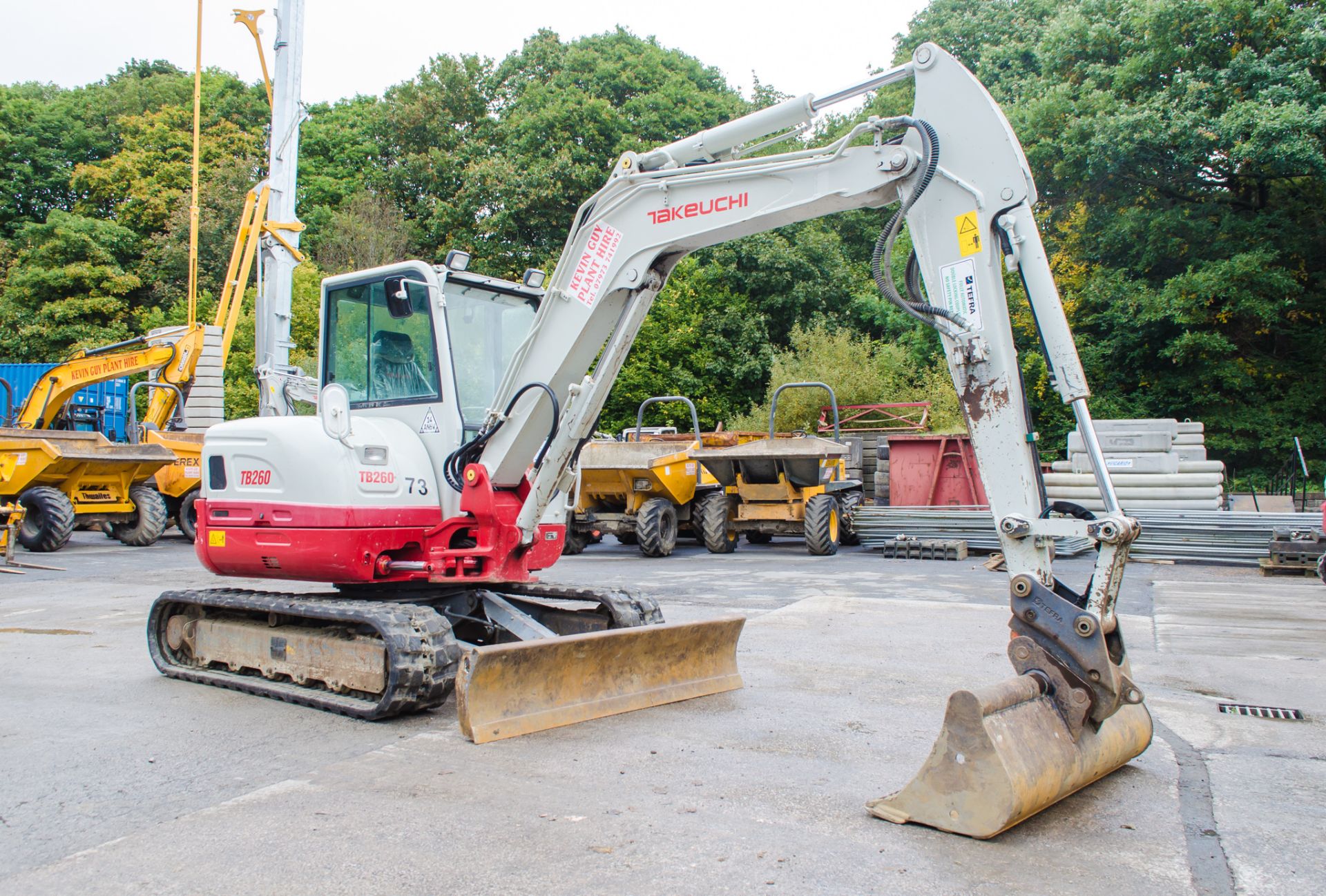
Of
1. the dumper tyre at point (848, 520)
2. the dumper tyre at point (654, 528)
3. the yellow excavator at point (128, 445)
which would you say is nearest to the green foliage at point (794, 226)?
the dumper tyre at point (848, 520)

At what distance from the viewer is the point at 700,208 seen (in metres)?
5.57

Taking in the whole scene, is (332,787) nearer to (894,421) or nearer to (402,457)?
(402,457)

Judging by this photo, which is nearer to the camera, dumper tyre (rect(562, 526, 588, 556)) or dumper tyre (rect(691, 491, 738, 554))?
dumper tyre (rect(691, 491, 738, 554))

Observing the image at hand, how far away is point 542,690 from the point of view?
5.20 m

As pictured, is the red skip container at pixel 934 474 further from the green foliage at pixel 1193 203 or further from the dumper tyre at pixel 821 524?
the green foliage at pixel 1193 203

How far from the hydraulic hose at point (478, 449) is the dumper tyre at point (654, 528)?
344 inches

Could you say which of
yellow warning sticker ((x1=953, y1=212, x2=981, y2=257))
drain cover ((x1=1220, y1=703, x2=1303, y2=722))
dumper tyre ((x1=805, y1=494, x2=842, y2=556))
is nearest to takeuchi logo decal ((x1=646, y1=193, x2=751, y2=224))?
yellow warning sticker ((x1=953, y1=212, x2=981, y2=257))

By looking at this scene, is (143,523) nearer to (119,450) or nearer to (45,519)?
(119,450)

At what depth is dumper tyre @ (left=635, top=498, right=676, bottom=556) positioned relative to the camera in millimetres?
14859

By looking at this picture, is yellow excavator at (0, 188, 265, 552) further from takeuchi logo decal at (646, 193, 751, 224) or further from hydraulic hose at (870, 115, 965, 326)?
hydraulic hose at (870, 115, 965, 326)

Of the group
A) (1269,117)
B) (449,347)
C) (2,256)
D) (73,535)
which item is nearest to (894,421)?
(1269,117)

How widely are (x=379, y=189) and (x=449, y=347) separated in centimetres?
3339

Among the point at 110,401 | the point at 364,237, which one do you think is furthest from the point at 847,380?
the point at 110,401

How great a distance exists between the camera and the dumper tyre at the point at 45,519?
14.6m
